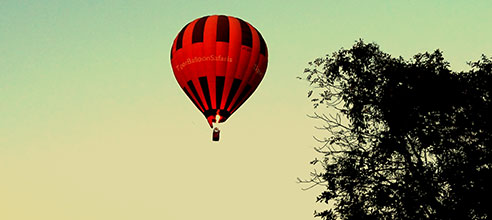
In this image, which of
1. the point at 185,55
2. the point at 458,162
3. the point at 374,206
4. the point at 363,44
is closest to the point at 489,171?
the point at 458,162

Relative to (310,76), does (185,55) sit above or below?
above

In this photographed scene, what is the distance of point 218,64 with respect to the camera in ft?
103

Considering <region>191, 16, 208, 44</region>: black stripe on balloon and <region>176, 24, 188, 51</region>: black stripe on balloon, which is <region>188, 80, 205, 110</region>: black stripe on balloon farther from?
<region>191, 16, 208, 44</region>: black stripe on balloon

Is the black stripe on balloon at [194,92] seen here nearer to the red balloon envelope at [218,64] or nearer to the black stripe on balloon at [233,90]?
the red balloon envelope at [218,64]

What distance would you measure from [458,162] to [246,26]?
1813cm

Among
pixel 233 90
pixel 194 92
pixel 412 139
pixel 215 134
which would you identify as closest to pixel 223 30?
pixel 233 90

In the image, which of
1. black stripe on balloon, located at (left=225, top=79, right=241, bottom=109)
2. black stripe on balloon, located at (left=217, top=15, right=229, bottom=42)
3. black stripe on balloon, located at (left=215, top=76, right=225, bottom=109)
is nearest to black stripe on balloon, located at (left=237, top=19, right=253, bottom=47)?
black stripe on balloon, located at (left=217, top=15, right=229, bottom=42)

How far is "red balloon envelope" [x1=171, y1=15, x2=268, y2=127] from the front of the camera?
3136 centimetres

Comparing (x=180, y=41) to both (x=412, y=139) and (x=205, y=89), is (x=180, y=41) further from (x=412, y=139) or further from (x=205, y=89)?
(x=412, y=139)

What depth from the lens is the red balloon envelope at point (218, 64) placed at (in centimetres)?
3136

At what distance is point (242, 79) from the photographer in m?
31.9

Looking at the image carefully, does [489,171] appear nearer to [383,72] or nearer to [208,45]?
[383,72]

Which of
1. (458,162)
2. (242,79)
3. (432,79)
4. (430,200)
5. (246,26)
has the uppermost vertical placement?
(246,26)

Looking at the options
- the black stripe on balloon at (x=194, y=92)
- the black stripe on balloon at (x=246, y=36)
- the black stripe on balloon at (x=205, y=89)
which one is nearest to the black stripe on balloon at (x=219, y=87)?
the black stripe on balloon at (x=205, y=89)
